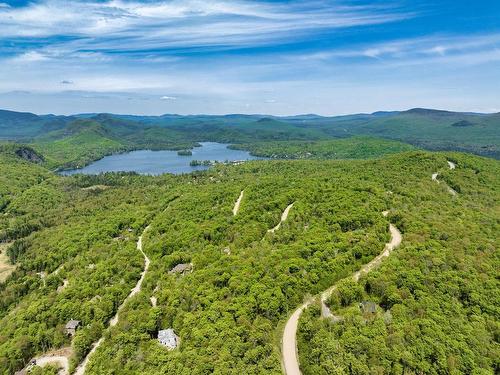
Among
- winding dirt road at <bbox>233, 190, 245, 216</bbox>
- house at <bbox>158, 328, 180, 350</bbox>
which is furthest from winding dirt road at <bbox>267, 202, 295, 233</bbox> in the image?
house at <bbox>158, 328, 180, 350</bbox>

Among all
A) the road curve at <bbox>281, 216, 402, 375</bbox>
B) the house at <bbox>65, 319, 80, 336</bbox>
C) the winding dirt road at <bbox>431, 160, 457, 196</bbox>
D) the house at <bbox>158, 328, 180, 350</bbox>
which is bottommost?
the house at <bbox>65, 319, 80, 336</bbox>

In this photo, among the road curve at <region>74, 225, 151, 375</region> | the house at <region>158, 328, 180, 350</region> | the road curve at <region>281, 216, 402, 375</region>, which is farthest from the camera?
the road curve at <region>74, 225, 151, 375</region>

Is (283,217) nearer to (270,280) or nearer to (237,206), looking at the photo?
(237,206)

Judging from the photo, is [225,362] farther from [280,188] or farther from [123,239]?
[280,188]

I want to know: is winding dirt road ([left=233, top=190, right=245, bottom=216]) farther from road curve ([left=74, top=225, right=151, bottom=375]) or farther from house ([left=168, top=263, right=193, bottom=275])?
road curve ([left=74, top=225, right=151, bottom=375])

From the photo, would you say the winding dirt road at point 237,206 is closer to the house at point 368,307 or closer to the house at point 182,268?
the house at point 182,268

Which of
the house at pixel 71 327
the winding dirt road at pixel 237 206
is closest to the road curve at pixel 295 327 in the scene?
the house at pixel 71 327

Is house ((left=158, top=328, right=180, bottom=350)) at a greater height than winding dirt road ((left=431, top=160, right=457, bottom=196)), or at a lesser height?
lesser

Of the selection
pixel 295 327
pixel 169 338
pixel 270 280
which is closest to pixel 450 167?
pixel 270 280
